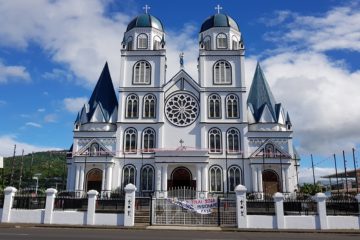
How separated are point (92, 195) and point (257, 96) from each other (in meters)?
24.8

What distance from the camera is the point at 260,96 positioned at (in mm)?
39281

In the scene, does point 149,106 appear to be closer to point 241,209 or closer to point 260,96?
point 260,96

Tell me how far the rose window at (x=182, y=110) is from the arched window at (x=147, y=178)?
5.45 metres

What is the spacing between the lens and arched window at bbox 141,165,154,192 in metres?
35.3

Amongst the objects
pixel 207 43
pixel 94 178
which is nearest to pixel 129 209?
pixel 94 178

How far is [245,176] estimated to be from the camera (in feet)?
116

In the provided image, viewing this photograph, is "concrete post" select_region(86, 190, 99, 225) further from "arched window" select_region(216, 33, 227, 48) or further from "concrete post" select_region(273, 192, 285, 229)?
"arched window" select_region(216, 33, 227, 48)

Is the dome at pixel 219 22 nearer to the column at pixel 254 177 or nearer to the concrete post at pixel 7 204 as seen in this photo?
the column at pixel 254 177

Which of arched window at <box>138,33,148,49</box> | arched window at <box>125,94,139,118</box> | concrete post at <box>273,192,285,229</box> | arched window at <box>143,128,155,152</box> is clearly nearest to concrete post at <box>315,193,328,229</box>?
concrete post at <box>273,192,285,229</box>

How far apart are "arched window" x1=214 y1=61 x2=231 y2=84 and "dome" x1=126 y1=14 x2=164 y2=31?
819 centimetres

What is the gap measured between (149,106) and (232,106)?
28.6ft

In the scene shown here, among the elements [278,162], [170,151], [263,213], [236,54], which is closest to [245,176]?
[278,162]

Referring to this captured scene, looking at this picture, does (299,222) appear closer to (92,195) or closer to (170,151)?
(92,195)

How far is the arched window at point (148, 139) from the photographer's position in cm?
3653
